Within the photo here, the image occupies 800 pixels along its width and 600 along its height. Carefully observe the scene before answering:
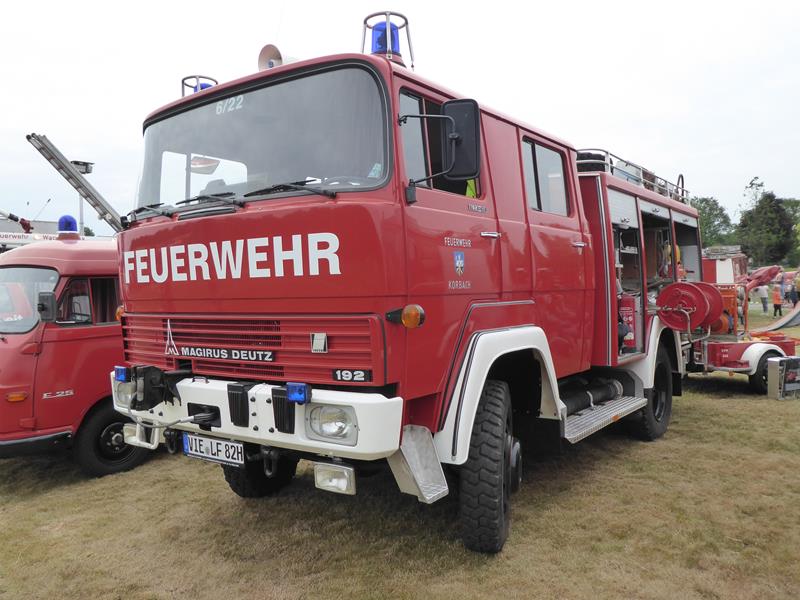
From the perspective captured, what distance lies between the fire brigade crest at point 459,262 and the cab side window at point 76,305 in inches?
148

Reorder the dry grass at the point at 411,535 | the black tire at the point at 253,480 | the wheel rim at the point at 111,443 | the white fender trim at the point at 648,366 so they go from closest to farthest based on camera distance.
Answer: the dry grass at the point at 411,535 < the black tire at the point at 253,480 < the wheel rim at the point at 111,443 < the white fender trim at the point at 648,366

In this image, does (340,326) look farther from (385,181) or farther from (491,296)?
(491,296)

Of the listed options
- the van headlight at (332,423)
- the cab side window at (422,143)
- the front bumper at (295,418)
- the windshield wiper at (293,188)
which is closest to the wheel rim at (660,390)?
the cab side window at (422,143)

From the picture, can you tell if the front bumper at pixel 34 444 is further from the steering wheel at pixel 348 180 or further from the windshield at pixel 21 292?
the steering wheel at pixel 348 180

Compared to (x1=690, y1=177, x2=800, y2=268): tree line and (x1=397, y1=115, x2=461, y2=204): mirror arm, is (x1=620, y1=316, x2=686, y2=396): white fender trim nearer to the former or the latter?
(x1=397, y1=115, x2=461, y2=204): mirror arm

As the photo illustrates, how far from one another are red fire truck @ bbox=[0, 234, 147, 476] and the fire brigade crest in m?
3.60

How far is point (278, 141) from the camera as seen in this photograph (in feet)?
10.5

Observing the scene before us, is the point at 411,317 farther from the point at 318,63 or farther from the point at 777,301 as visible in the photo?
the point at 777,301

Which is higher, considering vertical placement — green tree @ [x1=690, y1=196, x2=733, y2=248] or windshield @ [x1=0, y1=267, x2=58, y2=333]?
green tree @ [x1=690, y1=196, x2=733, y2=248]

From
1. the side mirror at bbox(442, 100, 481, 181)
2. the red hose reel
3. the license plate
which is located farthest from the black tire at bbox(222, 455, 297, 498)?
the red hose reel

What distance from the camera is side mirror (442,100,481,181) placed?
2.94 m

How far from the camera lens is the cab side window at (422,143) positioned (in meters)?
3.04

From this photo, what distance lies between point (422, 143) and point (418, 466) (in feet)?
5.48

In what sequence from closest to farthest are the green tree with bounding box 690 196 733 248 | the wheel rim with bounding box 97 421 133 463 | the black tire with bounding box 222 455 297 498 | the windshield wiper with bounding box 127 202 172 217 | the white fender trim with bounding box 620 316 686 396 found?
1. the windshield wiper with bounding box 127 202 172 217
2. the black tire with bounding box 222 455 297 498
3. the wheel rim with bounding box 97 421 133 463
4. the white fender trim with bounding box 620 316 686 396
5. the green tree with bounding box 690 196 733 248
